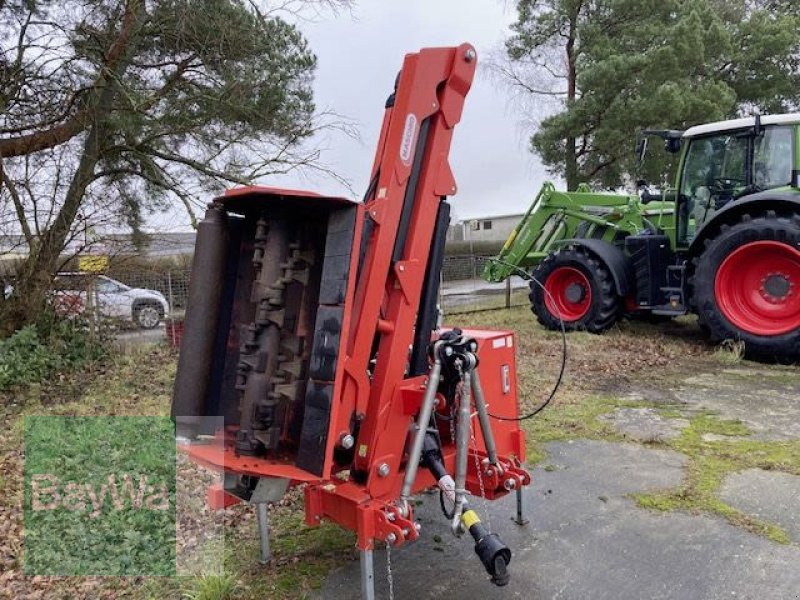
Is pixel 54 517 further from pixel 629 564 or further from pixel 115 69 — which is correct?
pixel 115 69

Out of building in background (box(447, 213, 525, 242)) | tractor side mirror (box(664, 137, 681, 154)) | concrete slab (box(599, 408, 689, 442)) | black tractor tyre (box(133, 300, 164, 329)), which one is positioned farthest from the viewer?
building in background (box(447, 213, 525, 242))

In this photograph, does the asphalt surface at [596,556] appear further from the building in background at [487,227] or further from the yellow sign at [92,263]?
the building in background at [487,227]

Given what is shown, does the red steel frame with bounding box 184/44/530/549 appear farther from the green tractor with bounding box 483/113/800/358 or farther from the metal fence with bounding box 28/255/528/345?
the green tractor with bounding box 483/113/800/358

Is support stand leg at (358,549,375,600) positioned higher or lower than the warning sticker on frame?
lower

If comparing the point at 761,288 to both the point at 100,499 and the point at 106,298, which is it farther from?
the point at 106,298

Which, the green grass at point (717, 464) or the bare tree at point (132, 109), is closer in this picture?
the green grass at point (717, 464)

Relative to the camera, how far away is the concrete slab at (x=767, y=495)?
3.09m

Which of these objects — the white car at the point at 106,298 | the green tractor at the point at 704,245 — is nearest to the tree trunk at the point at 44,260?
the white car at the point at 106,298

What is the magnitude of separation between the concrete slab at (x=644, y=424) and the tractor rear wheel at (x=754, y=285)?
222cm

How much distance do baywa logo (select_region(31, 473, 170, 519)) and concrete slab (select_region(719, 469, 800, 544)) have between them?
3.06 meters

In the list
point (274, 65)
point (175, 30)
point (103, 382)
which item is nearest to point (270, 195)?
point (103, 382)

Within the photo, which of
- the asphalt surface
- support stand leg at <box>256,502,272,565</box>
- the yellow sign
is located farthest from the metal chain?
the yellow sign

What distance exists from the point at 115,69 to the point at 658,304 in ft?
22.4

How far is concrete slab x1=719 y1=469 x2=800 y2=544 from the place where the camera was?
122 inches
